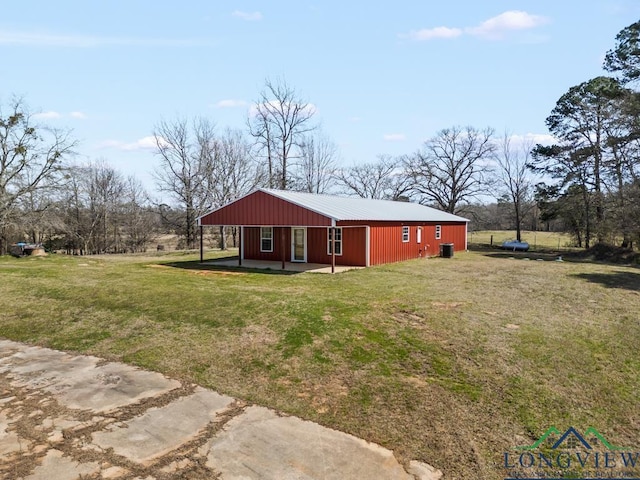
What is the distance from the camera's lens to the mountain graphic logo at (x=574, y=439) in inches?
174

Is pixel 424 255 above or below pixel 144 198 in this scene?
below

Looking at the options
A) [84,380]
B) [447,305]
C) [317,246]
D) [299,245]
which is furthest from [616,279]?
[84,380]

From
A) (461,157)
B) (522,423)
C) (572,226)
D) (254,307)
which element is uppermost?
(461,157)

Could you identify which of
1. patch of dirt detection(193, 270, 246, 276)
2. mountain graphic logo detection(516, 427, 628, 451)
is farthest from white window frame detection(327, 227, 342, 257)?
mountain graphic logo detection(516, 427, 628, 451)

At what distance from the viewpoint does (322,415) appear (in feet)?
16.4

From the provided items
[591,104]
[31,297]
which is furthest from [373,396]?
[591,104]

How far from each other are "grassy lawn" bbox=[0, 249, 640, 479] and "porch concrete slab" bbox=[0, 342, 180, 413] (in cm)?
37

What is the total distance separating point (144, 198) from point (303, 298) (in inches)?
1357

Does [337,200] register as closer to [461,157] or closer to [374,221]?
[374,221]

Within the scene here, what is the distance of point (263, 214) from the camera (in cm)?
1745

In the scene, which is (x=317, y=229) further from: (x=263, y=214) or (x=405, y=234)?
(x=405, y=234)

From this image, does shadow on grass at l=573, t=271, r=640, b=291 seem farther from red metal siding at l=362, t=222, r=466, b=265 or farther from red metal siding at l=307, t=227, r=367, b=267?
red metal siding at l=307, t=227, r=367, b=267

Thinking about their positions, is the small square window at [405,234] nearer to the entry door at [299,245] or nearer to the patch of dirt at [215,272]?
the entry door at [299,245]

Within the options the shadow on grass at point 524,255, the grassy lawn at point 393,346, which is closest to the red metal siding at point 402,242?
the shadow on grass at point 524,255
